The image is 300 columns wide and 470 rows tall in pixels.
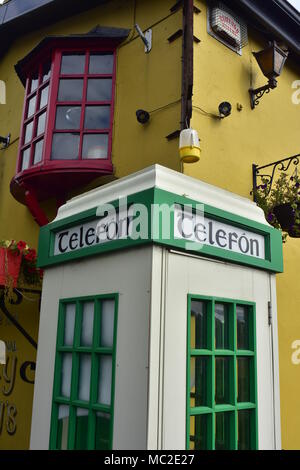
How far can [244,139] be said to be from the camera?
507 cm

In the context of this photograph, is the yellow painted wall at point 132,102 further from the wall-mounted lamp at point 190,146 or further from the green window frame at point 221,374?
the green window frame at point 221,374

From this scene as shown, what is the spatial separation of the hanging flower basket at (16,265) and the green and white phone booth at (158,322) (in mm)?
1594

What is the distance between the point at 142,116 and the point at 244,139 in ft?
4.16

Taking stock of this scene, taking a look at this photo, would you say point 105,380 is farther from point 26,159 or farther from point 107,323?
point 26,159

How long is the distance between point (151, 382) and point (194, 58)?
3.67 metres

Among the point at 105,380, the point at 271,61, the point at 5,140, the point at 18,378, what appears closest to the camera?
the point at 105,380

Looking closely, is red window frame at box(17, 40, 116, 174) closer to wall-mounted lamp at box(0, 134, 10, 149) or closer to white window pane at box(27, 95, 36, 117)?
white window pane at box(27, 95, 36, 117)

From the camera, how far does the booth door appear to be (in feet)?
7.25

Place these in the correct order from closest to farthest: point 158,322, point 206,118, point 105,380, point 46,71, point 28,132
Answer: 1. point 158,322
2. point 105,380
3. point 206,118
4. point 46,71
5. point 28,132

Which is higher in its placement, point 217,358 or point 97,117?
point 97,117

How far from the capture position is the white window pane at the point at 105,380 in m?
2.37

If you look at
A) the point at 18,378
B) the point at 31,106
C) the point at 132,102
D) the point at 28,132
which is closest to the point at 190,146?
the point at 132,102

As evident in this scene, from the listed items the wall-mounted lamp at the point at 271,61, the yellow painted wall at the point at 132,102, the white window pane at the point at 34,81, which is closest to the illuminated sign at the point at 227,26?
the wall-mounted lamp at the point at 271,61
